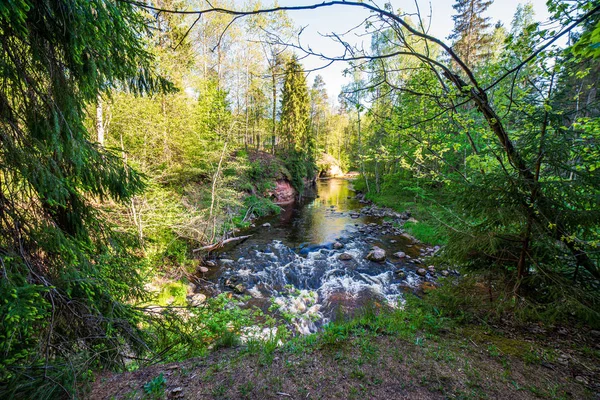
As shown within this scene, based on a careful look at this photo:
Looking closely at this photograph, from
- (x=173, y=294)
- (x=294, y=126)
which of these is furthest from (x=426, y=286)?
(x=294, y=126)

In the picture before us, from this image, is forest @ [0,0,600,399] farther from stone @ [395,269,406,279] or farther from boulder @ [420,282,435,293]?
stone @ [395,269,406,279]

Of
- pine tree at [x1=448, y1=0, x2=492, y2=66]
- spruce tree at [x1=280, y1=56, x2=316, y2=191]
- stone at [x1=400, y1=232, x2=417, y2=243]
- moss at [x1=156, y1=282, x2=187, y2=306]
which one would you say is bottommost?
moss at [x1=156, y1=282, x2=187, y2=306]

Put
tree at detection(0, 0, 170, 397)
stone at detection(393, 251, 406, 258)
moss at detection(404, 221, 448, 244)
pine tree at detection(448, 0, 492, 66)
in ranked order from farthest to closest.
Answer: pine tree at detection(448, 0, 492, 66) → moss at detection(404, 221, 448, 244) → stone at detection(393, 251, 406, 258) → tree at detection(0, 0, 170, 397)

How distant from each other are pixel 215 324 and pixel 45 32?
4.93 meters

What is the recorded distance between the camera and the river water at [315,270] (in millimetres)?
7023

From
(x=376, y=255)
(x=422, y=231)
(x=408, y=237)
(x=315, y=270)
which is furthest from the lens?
(x=408, y=237)

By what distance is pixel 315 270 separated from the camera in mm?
9016

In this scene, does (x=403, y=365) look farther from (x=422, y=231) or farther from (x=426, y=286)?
(x=422, y=231)

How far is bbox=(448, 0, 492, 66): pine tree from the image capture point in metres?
17.0

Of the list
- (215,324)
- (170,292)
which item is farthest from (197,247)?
(215,324)

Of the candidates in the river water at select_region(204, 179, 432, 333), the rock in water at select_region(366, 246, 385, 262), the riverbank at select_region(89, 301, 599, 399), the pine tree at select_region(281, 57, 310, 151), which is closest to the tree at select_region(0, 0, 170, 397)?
the riverbank at select_region(89, 301, 599, 399)

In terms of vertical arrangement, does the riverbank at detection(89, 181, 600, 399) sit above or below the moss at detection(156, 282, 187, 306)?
above

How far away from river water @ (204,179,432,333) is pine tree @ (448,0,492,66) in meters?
13.7

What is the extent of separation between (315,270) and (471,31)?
67.7 feet
